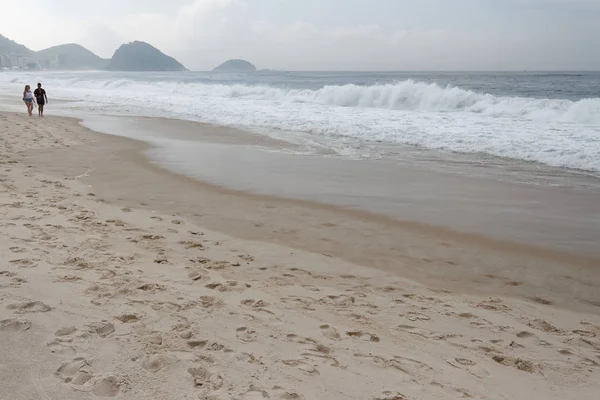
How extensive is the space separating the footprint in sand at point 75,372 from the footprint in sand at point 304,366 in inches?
45.5

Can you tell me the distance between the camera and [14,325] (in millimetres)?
2943

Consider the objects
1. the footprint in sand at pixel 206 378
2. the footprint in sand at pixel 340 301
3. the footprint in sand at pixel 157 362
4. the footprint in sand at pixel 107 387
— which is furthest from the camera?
the footprint in sand at pixel 340 301

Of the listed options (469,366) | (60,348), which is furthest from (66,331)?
(469,366)

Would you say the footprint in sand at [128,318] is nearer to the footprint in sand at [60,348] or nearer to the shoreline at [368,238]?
the footprint in sand at [60,348]

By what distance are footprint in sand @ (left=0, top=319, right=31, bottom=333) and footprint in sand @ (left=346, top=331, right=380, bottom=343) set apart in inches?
86.7

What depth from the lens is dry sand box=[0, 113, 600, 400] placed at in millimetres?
2572

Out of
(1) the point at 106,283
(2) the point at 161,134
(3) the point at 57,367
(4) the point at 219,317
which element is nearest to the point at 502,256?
(4) the point at 219,317

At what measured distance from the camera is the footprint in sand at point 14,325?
2.89m

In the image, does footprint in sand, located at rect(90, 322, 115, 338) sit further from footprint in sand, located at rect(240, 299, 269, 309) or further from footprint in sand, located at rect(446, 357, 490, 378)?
footprint in sand, located at rect(446, 357, 490, 378)

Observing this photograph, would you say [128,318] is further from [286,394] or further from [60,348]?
[286,394]

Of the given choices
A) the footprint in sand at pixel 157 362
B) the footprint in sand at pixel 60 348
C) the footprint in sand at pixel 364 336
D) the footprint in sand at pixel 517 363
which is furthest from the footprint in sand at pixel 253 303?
the footprint in sand at pixel 517 363

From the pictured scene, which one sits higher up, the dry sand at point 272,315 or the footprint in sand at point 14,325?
the footprint in sand at point 14,325

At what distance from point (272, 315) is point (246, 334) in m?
0.36

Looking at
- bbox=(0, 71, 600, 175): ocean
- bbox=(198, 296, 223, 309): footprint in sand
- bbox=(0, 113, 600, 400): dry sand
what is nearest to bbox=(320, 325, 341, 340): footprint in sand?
bbox=(0, 113, 600, 400): dry sand
